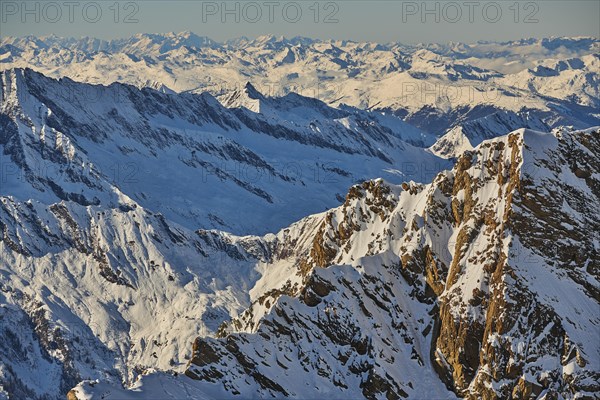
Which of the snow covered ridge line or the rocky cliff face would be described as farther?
the rocky cliff face

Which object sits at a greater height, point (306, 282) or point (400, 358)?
point (306, 282)

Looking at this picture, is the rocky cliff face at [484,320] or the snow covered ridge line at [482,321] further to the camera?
the rocky cliff face at [484,320]

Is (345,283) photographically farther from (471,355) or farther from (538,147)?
(538,147)

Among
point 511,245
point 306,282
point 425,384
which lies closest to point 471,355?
point 425,384

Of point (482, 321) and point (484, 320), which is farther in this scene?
point (482, 321)
